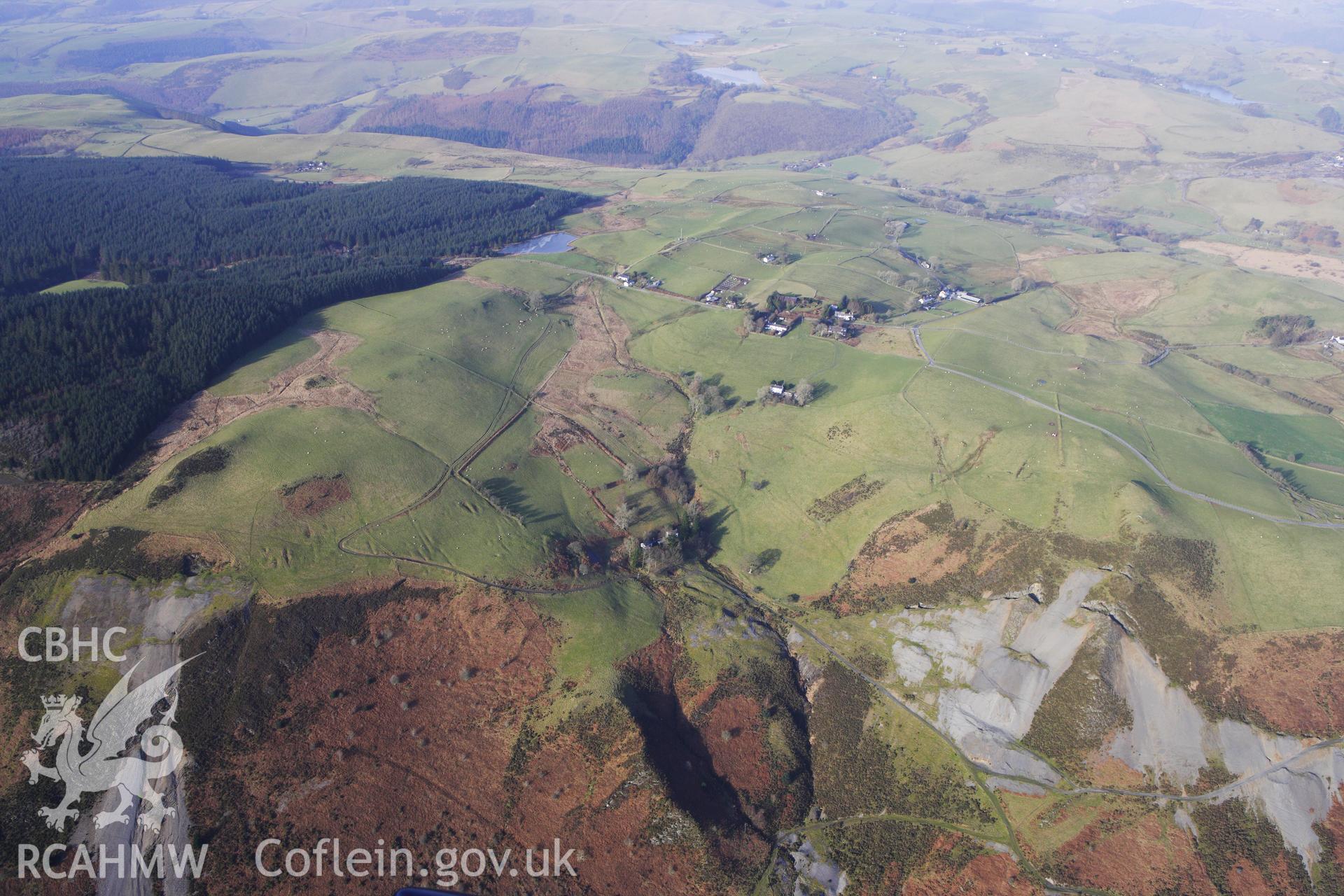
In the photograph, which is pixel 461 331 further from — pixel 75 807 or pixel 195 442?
pixel 75 807

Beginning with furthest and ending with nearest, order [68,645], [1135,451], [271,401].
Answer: [271,401], [1135,451], [68,645]

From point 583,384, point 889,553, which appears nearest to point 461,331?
point 583,384

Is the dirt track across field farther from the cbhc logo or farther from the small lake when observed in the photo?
the small lake

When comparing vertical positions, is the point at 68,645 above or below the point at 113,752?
above

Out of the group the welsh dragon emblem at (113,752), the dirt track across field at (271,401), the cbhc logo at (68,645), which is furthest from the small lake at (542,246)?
the welsh dragon emblem at (113,752)

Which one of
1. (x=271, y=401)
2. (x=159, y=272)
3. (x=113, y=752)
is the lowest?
(x=113, y=752)

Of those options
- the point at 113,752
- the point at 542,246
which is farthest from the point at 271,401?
the point at 542,246

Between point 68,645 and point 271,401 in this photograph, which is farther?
point 271,401

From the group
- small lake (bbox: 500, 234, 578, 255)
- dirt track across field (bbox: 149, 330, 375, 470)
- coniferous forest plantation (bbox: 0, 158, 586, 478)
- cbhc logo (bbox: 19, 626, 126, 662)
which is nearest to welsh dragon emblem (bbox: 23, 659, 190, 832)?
cbhc logo (bbox: 19, 626, 126, 662)

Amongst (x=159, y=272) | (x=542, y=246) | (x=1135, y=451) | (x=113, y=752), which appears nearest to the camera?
(x=113, y=752)

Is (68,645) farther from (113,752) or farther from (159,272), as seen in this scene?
(159,272)
